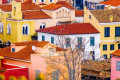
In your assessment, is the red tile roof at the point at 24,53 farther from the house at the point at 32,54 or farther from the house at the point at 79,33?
the house at the point at 79,33

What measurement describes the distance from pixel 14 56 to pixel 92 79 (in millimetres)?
5918

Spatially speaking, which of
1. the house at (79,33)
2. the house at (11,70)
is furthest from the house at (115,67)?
the house at (79,33)

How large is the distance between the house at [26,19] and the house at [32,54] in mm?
22057

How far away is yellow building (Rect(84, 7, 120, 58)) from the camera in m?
62.5

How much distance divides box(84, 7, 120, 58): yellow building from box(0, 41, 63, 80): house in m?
18.2

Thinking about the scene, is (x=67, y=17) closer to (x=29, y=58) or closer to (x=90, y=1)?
(x=90, y=1)

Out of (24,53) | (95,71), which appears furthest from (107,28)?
(24,53)

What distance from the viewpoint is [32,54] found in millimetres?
39344

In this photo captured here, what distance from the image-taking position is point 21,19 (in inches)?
2660

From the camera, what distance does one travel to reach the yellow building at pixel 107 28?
62531 mm

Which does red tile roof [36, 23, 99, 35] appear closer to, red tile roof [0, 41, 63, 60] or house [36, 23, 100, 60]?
house [36, 23, 100, 60]

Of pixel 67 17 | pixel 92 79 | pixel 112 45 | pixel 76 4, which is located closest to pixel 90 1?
pixel 76 4

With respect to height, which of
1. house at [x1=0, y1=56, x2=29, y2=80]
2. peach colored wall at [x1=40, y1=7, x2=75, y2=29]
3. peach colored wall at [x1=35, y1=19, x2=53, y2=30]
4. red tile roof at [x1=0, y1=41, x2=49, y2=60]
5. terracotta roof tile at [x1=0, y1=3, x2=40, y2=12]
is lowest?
house at [x1=0, y1=56, x2=29, y2=80]

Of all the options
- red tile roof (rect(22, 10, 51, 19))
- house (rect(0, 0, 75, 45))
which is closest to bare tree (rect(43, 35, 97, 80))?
house (rect(0, 0, 75, 45))
